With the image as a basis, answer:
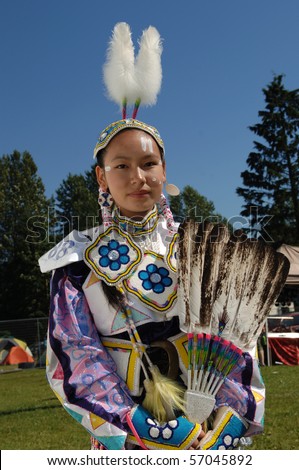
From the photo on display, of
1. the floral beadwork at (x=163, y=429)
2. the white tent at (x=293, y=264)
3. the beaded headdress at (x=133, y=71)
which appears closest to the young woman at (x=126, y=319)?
the floral beadwork at (x=163, y=429)

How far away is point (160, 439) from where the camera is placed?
187cm

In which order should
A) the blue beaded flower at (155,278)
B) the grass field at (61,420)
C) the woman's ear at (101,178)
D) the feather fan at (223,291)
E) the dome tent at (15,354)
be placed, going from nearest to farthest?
the feather fan at (223,291), the blue beaded flower at (155,278), the woman's ear at (101,178), the grass field at (61,420), the dome tent at (15,354)

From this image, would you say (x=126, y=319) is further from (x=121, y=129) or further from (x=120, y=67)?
(x=120, y=67)

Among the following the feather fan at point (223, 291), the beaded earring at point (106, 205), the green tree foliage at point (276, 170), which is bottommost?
the feather fan at point (223, 291)

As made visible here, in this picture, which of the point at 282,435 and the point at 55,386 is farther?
the point at 282,435

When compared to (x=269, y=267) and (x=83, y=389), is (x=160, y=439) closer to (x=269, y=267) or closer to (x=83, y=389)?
(x=83, y=389)

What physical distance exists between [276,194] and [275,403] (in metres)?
23.1

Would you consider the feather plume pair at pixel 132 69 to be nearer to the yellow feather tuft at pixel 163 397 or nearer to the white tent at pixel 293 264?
the yellow feather tuft at pixel 163 397

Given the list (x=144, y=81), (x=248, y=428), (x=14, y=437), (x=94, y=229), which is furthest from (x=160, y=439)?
(x=14, y=437)

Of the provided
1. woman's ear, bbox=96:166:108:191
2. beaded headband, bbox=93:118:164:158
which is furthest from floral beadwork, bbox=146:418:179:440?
beaded headband, bbox=93:118:164:158

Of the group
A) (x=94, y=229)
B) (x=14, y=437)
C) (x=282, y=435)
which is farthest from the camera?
(x=14, y=437)

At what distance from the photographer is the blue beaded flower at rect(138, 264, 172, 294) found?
2.15m

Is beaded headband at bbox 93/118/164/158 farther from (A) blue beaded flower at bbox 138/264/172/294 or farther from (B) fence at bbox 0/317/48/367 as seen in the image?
(B) fence at bbox 0/317/48/367

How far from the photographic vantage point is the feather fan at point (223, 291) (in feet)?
6.56
